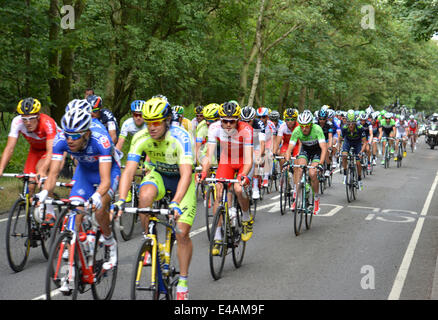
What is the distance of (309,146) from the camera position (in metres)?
10.9

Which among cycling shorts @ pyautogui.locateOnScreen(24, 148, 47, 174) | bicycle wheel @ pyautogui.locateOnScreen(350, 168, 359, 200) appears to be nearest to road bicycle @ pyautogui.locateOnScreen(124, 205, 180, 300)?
cycling shorts @ pyautogui.locateOnScreen(24, 148, 47, 174)

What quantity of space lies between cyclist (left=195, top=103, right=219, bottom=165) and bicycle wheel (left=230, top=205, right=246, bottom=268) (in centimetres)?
255

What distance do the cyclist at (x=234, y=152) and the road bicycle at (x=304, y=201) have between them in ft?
5.54

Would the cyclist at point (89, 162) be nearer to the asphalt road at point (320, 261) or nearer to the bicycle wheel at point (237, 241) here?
the asphalt road at point (320, 261)

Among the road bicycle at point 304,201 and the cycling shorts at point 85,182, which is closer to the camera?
the cycling shorts at point 85,182

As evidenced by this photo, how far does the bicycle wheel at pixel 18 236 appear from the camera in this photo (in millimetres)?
6719

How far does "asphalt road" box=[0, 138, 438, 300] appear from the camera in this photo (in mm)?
6242

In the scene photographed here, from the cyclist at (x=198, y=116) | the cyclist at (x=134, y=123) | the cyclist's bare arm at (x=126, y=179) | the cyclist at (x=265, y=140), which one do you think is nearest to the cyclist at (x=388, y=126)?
the cyclist at (x=265, y=140)

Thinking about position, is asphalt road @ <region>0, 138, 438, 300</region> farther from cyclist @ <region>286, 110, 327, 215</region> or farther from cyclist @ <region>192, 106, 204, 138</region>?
cyclist @ <region>192, 106, 204, 138</region>

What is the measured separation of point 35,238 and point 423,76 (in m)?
53.1

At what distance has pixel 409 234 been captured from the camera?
1002 cm

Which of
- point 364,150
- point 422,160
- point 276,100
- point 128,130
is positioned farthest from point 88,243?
point 276,100

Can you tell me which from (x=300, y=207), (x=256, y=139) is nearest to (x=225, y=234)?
(x=300, y=207)

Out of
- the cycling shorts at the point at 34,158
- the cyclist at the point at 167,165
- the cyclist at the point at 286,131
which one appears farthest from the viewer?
the cyclist at the point at 286,131
